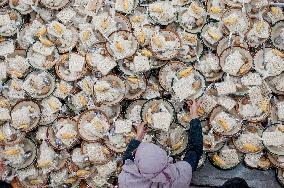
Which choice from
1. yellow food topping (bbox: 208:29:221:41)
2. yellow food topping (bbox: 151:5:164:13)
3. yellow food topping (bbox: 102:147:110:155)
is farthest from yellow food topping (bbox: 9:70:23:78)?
yellow food topping (bbox: 208:29:221:41)

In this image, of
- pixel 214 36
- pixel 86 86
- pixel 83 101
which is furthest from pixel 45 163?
pixel 214 36

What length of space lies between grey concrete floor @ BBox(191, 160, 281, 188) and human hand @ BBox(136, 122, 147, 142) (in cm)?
92

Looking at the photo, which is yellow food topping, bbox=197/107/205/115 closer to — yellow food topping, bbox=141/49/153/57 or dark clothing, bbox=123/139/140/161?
yellow food topping, bbox=141/49/153/57

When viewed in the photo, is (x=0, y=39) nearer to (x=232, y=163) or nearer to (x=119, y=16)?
(x=119, y=16)

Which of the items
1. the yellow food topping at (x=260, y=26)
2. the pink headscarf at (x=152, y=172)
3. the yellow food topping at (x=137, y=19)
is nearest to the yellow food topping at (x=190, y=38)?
the yellow food topping at (x=137, y=19)

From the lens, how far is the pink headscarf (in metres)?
3.61

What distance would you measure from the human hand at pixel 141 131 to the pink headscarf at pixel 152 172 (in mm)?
728

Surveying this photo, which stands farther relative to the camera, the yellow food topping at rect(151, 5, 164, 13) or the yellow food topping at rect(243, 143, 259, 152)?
the yellow food topping at rect(151, 5, 164, 13)

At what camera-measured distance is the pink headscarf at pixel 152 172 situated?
11.8 ft

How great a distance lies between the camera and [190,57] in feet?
17.1

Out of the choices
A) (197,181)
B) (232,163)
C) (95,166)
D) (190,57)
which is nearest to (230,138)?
(232,163)

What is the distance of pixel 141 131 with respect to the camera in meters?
4.68

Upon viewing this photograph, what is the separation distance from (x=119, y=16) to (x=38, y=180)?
217 centimetres

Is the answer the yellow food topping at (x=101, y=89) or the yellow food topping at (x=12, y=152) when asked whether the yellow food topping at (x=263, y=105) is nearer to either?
the yellow food topping at (x=101, y=89)
